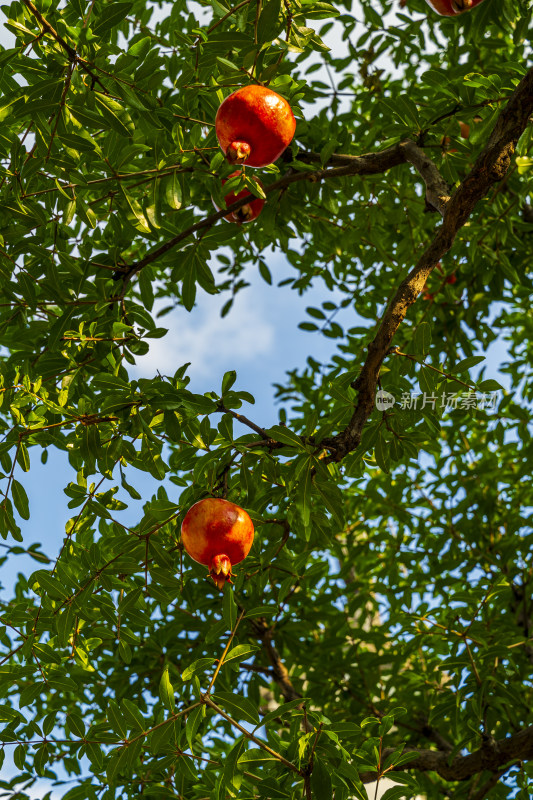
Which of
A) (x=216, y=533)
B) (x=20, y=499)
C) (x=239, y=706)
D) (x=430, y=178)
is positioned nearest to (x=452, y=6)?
(x=430, y=178)

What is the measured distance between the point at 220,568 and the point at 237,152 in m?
0.91

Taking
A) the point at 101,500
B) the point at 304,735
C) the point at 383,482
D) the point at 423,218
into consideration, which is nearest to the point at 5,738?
the point at 101,500

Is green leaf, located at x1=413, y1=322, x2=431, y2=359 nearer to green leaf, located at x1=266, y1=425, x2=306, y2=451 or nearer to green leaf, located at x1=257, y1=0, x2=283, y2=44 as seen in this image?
green leaf, located at x1=266, y1=425, x2=306, y2=451

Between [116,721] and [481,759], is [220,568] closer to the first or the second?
[116,721]

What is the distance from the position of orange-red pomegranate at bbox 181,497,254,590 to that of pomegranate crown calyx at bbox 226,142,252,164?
753mm

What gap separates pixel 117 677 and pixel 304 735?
1505 millimetres

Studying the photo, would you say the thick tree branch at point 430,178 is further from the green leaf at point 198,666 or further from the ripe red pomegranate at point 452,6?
the green leaf at point 198,666

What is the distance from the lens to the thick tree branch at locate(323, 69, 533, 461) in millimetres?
1718

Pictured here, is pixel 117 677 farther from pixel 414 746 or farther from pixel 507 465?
pixel 507 465

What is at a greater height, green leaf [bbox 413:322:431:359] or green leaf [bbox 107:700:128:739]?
green leaf [bbox 413:322:431:359]

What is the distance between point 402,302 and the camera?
1.88 m

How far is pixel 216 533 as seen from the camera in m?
1.63

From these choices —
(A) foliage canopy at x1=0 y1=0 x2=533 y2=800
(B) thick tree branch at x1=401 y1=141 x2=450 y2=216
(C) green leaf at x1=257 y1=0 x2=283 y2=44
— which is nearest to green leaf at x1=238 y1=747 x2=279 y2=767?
(A) foliage canopy at x1=0 y1=0 x2=533 y2=800

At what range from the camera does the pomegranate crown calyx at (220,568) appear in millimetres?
1655
